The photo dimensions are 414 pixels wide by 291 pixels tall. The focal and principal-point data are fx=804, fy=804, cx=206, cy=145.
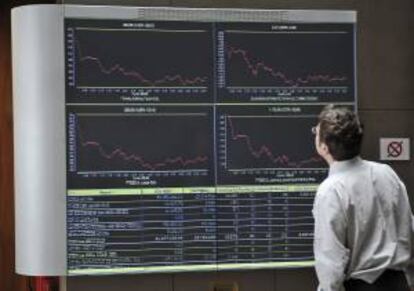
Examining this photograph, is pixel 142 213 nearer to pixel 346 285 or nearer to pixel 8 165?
pixel 346 285

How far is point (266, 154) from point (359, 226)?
4.61 feet

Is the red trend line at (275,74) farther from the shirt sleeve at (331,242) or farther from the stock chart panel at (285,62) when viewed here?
the shirt sleeve at (331,242)

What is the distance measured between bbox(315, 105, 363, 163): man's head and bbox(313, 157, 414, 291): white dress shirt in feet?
0.16

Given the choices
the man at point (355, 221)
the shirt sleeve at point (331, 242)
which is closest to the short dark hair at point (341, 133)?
the man at point (355, 221)

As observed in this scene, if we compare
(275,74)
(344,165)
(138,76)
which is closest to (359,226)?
(344,165)

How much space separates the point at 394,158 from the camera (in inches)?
189

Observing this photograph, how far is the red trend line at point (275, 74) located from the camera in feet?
15.0

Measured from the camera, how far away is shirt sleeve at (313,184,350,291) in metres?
3.15

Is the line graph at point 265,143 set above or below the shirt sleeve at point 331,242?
above

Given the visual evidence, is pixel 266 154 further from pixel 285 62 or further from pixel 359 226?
pixel 359 226

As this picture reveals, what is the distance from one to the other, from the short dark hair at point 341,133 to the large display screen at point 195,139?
1277mm

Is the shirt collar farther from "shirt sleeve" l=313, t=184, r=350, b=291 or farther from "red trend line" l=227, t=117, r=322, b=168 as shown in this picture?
"red trend line" l=227, t=117, r=322, b=168

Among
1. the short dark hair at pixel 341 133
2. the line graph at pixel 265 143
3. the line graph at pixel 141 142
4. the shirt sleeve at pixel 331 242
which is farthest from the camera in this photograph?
the line graph at pixel 265 143

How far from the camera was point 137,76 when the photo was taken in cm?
445
